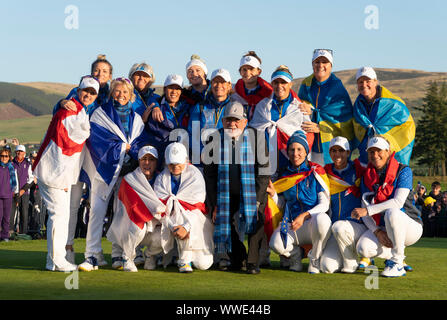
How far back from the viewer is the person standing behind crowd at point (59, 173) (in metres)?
7.17

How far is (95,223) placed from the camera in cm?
765

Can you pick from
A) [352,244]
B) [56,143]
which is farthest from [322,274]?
[56,143]

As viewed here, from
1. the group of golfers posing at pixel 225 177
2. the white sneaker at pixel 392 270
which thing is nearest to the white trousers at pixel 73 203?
the group of golfers posing at pixel 225 177

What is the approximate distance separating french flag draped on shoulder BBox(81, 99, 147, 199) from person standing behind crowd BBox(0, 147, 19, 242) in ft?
22.2

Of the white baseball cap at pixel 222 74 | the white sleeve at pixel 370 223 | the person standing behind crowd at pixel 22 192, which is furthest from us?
the person standing behind crowd at pixel 22 192

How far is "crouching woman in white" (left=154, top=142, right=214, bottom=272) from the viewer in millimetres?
7363

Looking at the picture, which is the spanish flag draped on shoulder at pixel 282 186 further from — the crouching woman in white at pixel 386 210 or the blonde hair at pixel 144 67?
the blonde hair at pixel 144 67

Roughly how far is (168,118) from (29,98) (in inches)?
6143

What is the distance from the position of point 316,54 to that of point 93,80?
306cm

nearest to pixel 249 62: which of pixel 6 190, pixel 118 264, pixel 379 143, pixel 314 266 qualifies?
pixel 379 143

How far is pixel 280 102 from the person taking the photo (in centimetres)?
804

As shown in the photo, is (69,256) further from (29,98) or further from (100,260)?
(29,98)

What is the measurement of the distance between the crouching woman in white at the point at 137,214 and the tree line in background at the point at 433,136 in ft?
Result: 226
